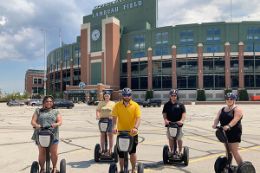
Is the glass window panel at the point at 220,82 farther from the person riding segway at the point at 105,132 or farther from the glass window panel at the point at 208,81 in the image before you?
the person riding segway at the point at 105,132

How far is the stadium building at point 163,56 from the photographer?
7325 cm

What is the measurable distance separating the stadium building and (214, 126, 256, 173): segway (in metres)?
68.9

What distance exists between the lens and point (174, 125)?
767 centimetres

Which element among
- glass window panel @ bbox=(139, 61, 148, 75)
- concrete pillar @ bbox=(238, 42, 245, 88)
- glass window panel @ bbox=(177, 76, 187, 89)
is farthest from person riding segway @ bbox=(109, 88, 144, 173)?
glass window panel @ bbox=(139, 61, 148, 75)

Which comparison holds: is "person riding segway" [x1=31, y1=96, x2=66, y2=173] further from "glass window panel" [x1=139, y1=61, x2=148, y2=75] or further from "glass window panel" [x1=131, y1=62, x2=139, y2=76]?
"glass window panel" [x1=131, y1=62, x2=139, y2=76]

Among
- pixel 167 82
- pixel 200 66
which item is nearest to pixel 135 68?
pixel 167 82

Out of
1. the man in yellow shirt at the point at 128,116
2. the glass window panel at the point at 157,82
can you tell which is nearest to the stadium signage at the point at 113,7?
the glass window panel at the point at 157,82

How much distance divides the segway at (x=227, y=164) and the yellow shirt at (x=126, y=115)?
1666 millimetres

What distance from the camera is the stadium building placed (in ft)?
240

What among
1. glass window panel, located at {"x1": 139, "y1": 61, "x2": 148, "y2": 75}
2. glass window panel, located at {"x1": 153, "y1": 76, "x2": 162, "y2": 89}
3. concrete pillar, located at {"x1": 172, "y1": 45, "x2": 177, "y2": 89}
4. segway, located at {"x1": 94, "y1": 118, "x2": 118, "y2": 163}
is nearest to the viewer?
segway, located at {"x1": 94, "y1": 118, "x2": 118, "y2": 163}

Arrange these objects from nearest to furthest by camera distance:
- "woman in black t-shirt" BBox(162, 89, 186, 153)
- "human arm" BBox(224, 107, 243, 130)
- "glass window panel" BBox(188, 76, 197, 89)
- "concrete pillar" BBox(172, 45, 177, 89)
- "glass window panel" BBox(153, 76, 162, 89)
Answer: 1. "human arm" BBox(224, 107, 243, 130)
2. "woman in black t-shirt" BBox(162, 89, 186, 153)
3. "glass window panel" BBox(188, 76, 197, 89)
4. "concrete pillar" BBox(172, 45, 177, 89)
5. "glass window panel" BBox(153, 76, 162, 89)

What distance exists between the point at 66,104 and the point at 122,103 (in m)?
42.7

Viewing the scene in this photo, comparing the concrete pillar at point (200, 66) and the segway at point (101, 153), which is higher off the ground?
the concrete pillar at point (200, 66)

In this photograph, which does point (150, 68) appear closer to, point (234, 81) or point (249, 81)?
point (234, 81)
